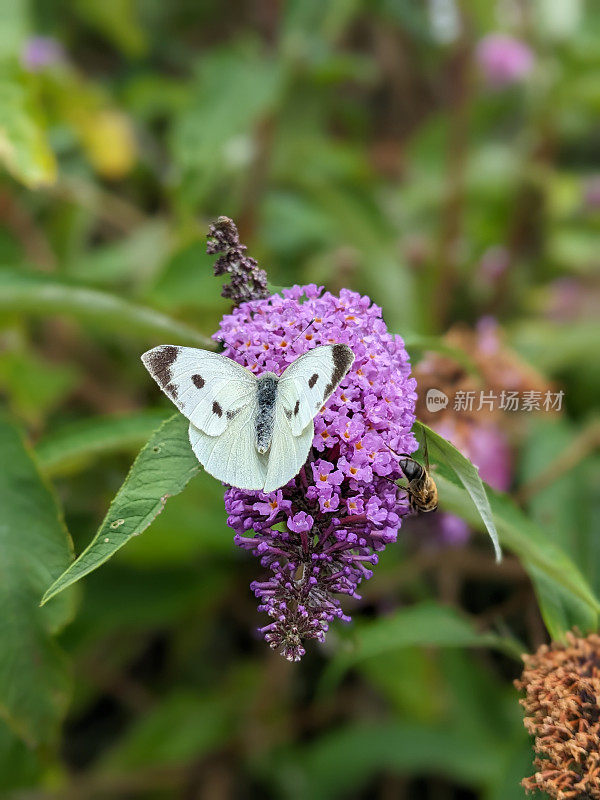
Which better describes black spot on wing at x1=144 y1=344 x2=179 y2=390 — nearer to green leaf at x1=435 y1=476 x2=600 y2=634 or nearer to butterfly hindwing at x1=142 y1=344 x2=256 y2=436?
butterfly hindwing at x1=142 y1=344 x2=256 y2=436

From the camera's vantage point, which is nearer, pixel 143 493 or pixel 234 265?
pixel 143 493

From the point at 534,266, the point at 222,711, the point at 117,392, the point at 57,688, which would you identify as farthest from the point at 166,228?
the point at 57,688

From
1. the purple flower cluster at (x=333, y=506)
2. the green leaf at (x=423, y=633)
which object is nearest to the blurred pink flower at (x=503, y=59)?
the green leaf at (x=423, y=633)

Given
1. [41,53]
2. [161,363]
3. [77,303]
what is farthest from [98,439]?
[41,53]

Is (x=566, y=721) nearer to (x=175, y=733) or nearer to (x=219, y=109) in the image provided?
(x=175, y=733)

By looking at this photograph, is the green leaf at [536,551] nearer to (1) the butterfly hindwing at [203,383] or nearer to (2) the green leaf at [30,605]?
(1) the butterfly hindwing at [203,383]

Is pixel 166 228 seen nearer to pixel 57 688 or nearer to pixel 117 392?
pixel 117 392

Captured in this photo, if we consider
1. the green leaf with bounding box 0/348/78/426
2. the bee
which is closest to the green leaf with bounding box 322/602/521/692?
the bee
